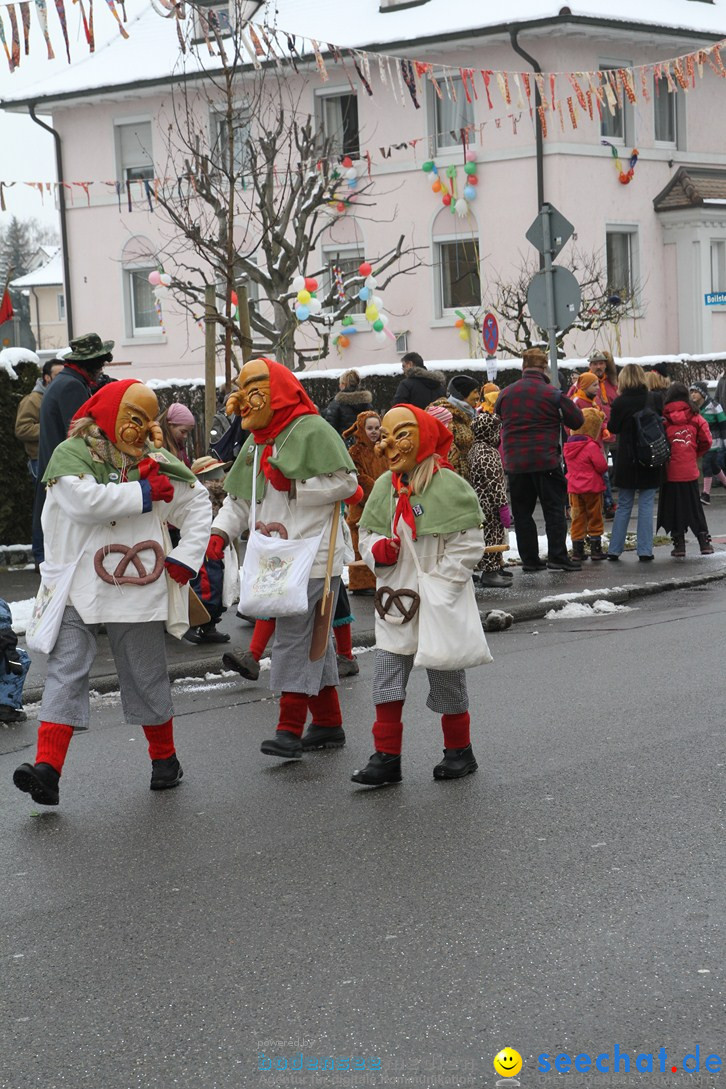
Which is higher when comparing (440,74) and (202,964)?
Result: (440,74)

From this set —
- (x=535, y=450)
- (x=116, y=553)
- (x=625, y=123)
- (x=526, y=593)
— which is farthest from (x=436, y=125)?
(x=116, y=553)

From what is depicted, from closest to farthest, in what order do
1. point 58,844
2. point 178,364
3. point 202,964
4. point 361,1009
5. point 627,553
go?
point 361,1009, point 202,964, point 58,844, point 627,553, point 178,364

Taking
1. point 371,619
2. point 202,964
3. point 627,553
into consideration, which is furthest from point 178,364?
point 202,964

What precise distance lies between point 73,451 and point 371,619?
18.9 feet

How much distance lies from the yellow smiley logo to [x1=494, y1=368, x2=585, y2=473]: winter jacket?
416 inches

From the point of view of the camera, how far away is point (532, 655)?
10539 mm

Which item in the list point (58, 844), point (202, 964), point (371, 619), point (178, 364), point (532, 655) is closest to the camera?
point (202, 964)

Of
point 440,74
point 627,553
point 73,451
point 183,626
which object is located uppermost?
point 440,74

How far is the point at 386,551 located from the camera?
695 cm

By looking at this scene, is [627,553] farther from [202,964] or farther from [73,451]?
[202,964]

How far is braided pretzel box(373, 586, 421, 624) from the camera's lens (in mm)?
6949

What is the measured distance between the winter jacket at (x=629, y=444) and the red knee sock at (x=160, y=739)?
346 inches

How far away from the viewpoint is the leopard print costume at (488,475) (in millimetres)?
13617

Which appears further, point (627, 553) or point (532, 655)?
point (627, 553)
